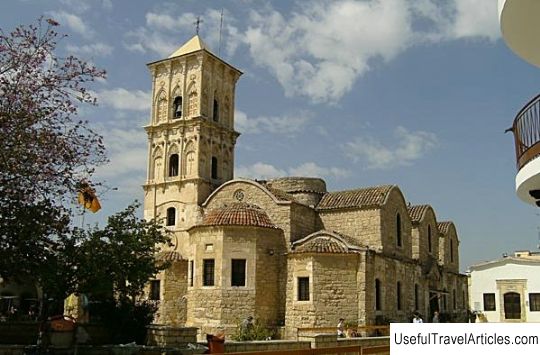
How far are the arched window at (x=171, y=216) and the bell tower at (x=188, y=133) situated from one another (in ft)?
0.16

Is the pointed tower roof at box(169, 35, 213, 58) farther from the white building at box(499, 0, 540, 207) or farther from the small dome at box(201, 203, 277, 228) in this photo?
the white building at box(499, 0, 540, 207)

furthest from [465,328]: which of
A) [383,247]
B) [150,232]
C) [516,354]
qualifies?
[383,247]

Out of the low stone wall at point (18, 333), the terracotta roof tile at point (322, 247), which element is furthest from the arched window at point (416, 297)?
the low stone wall at point (18, 333)

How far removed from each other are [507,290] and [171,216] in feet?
61.2

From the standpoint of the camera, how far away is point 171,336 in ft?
51.0

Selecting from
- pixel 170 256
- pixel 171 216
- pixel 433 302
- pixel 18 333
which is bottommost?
pixel 18 333

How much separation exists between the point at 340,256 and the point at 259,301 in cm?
376

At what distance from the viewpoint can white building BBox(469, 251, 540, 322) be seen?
31.6 meters

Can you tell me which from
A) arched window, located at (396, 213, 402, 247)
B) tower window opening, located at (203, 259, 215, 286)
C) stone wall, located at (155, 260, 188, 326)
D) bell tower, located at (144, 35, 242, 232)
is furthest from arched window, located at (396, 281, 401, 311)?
bell tower, located at (144, 35, 242, 232)

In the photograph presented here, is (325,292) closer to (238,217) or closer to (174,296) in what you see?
(238,217)

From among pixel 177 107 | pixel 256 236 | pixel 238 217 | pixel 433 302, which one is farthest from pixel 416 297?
pixel 177 107

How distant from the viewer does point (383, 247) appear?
86.4 feet

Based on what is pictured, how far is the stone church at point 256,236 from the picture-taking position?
23766 millimetres

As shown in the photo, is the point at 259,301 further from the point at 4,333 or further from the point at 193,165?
the point at 4,333
